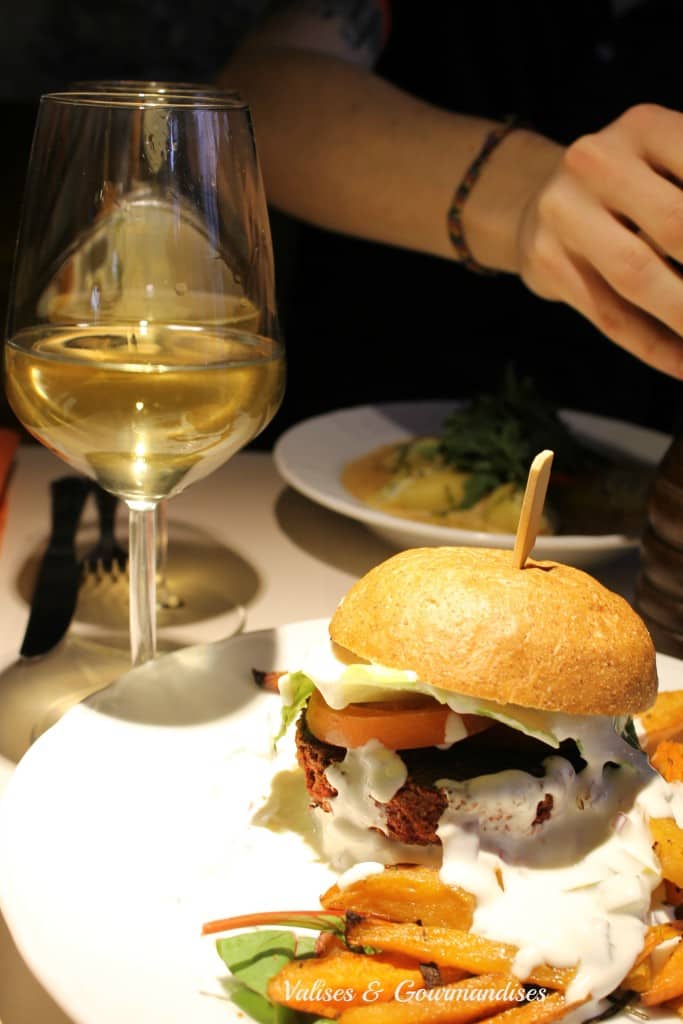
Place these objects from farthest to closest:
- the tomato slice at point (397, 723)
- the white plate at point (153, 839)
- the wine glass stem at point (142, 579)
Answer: the wine glass stem at point (142, 579) → the tomato slice at point (397, 723) → the white plate at point (153, 839)

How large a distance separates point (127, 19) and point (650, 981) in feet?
14.8

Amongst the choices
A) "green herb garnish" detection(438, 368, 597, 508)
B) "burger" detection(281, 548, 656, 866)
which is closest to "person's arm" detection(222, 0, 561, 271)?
"green herb garnish" detection(438, 368, 597, 508)

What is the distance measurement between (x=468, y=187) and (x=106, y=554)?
1208mm

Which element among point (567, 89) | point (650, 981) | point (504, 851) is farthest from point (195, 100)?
point (567, 89)

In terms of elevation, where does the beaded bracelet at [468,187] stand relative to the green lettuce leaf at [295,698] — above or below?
above

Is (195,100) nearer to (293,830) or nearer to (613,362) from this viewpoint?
(293,830)

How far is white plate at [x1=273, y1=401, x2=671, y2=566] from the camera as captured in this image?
198 cm

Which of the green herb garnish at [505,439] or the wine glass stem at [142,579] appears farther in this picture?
the green herb garnish at [505,439]

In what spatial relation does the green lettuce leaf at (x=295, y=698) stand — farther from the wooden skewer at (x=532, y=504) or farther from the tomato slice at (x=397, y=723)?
the wooden skewer at (x=532, y=504)

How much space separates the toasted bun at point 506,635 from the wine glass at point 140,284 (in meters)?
0.34

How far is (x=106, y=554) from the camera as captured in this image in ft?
6.75

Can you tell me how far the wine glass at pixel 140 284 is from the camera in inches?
52.7

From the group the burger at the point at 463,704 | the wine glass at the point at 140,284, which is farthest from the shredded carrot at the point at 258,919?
the wine glass at the point at 140,284

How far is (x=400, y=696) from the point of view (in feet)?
4.09
